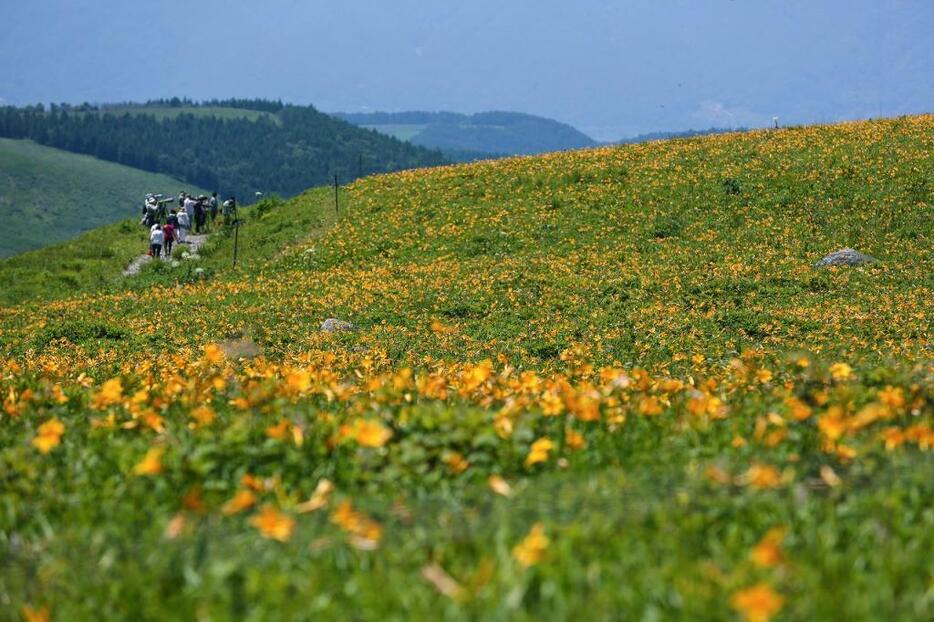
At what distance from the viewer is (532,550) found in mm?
4367

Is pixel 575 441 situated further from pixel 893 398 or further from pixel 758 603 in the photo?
pixel 758 603

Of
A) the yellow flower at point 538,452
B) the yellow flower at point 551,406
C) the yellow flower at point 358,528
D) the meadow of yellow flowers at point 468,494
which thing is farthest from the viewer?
the yellow flower at point 551,406

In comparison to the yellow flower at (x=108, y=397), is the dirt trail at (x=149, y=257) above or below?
below

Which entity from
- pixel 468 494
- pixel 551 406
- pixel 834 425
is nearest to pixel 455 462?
pixel 468 494

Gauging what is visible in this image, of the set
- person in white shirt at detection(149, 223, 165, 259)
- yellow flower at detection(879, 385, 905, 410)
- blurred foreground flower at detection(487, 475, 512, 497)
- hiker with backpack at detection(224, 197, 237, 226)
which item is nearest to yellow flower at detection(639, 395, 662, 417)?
yellow flower at detection(879, 385, 905, 410)

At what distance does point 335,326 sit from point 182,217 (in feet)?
71.0

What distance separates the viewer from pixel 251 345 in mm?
24594

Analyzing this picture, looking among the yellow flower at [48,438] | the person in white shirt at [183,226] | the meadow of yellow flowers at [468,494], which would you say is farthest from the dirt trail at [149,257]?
the yellow flower at [48,438]

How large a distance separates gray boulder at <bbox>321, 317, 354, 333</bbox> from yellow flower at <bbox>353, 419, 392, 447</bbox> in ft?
67.1

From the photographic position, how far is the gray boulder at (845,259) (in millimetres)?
29844

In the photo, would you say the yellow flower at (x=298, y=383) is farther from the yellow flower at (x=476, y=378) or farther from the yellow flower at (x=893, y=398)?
the yellow flower at (x=893, y=398)

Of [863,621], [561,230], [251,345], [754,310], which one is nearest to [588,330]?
[754,310]

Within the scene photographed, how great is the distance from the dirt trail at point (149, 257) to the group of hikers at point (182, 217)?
0.33 meters

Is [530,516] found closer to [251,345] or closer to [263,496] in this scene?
[263,496]
